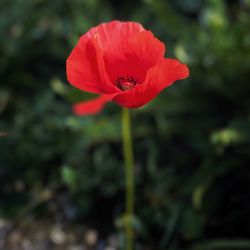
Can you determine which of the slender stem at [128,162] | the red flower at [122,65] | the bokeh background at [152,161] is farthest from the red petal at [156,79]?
the bokeh background at [152,161]

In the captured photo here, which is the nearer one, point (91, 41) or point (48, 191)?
point (91, 41)

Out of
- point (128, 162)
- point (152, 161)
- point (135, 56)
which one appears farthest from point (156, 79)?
point (152, 161)

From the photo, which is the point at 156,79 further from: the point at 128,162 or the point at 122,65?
the point at 128,162

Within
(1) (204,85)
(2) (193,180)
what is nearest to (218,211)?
(2) (193,180)

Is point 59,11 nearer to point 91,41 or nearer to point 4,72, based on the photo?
point 4,72

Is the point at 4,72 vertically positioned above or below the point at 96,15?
below

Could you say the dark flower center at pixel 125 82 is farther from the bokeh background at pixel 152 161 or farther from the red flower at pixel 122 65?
the bokeh background at pixel 152 161

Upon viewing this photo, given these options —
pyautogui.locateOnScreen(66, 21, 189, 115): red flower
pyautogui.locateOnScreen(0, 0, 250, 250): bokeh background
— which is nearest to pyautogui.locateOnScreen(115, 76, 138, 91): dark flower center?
pyautogui.locateOnScreen(66, 21, 189, 115): red flower
